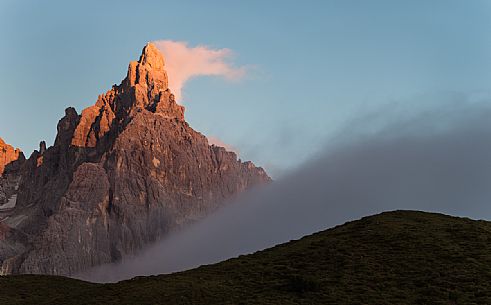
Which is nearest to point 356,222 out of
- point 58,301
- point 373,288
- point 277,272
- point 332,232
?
point 332,232

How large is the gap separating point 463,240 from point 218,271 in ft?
107

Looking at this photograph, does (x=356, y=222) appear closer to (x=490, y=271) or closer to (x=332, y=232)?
(x=332, y=232)

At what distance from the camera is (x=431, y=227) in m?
73.1

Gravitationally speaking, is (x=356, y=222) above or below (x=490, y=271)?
above

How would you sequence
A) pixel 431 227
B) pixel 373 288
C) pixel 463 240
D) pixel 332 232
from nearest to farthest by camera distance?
1. pixel 373 288
2. pixel 463 240
3. pixel 431 227
4. pixel 332 232

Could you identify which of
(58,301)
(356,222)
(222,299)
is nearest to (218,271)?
(222,299)

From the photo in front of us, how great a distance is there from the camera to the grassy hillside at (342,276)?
52.7m

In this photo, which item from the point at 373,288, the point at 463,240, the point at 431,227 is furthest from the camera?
the point at 431,227

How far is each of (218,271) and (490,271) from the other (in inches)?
1290

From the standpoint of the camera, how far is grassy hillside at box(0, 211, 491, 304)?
52719mm

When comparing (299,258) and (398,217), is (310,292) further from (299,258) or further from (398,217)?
(398,217)

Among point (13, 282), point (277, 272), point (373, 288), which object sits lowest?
point (373, 288)

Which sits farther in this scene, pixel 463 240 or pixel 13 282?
pixel 13 282

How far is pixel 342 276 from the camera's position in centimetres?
5816
